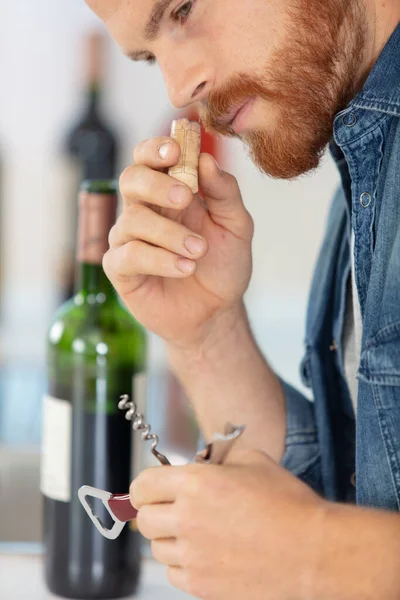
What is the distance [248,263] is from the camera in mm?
1119

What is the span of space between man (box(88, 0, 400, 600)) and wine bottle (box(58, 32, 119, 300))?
112 cm

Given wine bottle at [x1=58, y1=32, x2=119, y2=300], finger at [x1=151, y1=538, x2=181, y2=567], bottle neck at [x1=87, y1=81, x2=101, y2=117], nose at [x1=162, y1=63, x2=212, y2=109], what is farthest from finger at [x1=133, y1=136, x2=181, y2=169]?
bottle neck at [x1=87, y1=81, x2=101, y2=117]

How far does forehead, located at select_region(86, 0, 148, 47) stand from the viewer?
1015 mm

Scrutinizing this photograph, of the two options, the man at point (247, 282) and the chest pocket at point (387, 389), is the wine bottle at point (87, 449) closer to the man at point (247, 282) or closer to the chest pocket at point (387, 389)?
the man at point (247, 282)

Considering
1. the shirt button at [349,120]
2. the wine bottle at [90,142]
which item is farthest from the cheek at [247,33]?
the wine bottle at [90,142]

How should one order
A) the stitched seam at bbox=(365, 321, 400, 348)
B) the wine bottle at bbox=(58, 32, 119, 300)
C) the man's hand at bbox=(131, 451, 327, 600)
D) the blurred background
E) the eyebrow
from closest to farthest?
the man's hand at bbox=(131, 451, 327, 600) → the stitched seam at bbox=(365, 321, 400, 348) → the eyebrow → the wine bottle at bbox=(58, 32, 119, 300) → the blurred background

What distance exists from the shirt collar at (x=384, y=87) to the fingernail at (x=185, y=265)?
0.79 ft

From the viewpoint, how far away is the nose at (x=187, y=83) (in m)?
1.03

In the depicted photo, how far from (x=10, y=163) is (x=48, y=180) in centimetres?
13

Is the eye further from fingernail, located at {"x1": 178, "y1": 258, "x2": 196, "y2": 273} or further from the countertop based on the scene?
the countertop

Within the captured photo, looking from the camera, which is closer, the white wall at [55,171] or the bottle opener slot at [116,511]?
the bottle opener slot at [116,511]

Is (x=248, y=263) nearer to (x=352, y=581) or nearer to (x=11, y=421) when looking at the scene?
(x=352, y=581)

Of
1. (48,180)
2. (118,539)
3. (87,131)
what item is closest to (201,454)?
(118,539)

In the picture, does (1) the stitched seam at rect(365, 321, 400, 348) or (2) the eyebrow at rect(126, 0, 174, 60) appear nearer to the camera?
(1) the stitched seam at rect(365, 321, 400, 348)
